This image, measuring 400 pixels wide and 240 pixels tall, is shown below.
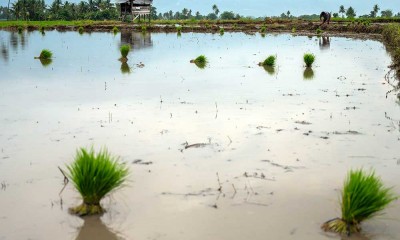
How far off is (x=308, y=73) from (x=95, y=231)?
11323mm

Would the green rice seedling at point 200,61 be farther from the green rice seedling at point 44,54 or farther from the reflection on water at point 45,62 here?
the green rice seedling at point 44,54

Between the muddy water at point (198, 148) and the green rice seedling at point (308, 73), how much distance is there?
515 mm

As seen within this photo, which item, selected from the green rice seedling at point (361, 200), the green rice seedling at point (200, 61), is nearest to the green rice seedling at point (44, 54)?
the green rice seedling at point (200, 61)

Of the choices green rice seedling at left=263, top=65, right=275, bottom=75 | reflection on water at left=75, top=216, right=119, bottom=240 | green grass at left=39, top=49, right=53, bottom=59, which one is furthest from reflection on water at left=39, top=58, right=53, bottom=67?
reflection on water at left=75, top=216, right=119, bottom=240

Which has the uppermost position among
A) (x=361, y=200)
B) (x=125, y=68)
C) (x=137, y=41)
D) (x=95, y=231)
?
(x=137, y=41)

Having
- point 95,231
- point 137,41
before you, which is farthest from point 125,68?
point 137,41

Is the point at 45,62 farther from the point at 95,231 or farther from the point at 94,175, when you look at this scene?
the point at 95,231

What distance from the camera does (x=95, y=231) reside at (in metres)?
A: 4.09

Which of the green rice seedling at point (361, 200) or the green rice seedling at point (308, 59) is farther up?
the green rice seedling at point (308, 59)

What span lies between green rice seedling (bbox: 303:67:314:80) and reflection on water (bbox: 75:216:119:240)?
1013 centimetres

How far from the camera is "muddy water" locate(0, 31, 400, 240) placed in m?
4.25

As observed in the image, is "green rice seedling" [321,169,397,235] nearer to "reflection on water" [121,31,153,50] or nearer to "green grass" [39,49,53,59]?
"green grass" [39,49,53,59]

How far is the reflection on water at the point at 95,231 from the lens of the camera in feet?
13.1

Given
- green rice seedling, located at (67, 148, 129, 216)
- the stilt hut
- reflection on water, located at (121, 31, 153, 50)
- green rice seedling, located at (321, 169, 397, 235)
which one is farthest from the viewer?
the stilt hut
